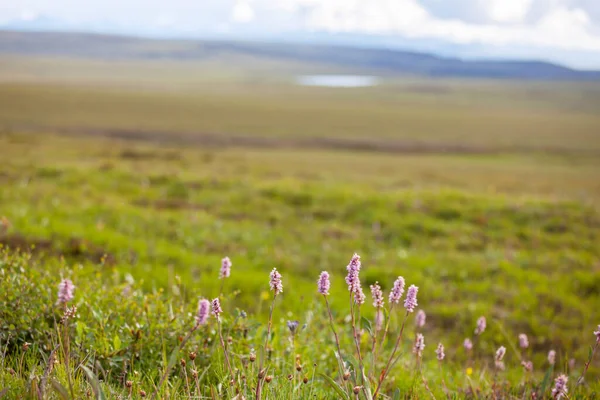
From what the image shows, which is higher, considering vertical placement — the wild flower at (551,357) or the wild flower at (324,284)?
the wild flower at (324,284)

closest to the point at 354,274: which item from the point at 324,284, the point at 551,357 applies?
the point at 324,284

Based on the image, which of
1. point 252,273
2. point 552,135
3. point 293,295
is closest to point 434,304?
point 293,295

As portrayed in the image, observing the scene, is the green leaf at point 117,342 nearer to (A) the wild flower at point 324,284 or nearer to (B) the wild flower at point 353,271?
(A) the wild flower at point 324,284

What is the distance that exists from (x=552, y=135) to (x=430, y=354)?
9946 cm

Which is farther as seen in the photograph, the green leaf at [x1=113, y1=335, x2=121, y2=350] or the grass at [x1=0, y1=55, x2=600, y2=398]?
the grass at [x1=0, y1=55, x2=600, y2=398]

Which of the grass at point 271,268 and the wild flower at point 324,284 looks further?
the grass at point 271,268

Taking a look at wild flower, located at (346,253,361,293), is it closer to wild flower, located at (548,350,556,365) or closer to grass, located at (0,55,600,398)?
grass, located at (0,55,600,398)

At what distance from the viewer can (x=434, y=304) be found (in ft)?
31.7

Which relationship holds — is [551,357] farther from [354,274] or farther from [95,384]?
[95,384]

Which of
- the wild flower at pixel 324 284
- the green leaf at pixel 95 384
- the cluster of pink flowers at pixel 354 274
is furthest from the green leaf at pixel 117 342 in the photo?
the cluster of pink flowers at pixel 354 274

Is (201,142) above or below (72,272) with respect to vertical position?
below

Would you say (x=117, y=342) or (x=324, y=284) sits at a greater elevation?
(x=324, y=284)

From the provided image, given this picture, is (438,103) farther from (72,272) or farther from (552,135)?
(72,272)

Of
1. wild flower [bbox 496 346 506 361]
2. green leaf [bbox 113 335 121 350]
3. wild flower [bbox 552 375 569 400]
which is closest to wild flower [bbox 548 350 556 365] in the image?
wild flower [bbox 496 346 506 361]
